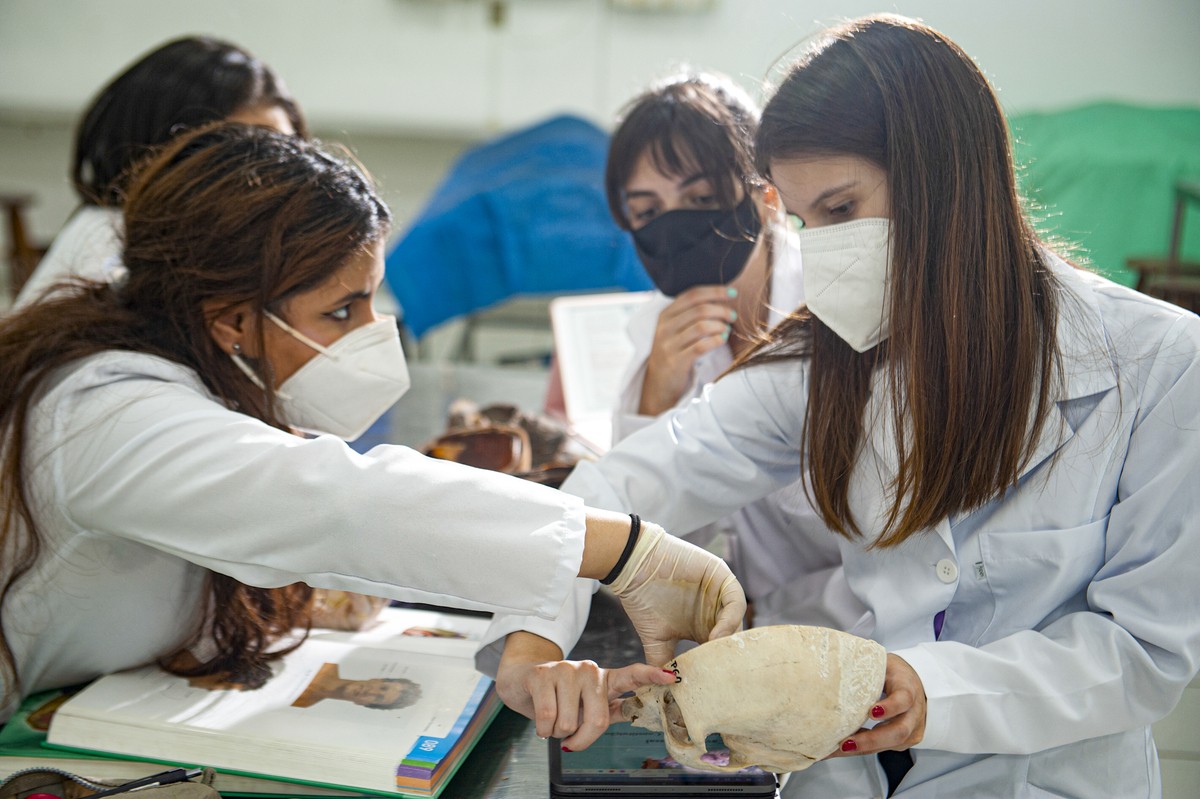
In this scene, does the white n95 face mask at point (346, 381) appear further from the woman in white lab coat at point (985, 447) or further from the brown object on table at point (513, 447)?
the woman in white lab coat at point (985, 447)

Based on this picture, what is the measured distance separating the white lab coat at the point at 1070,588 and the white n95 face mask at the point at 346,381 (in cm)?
63

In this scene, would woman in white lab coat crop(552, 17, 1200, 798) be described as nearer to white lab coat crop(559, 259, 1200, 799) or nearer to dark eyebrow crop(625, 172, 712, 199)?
white lab coat crop(559, 259, 1200, 799)

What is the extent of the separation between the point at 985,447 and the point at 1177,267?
2102 millimetres

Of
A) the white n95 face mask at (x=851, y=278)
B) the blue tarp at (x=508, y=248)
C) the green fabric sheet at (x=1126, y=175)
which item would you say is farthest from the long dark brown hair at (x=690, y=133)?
the blue tarp at (x=508, y=248)

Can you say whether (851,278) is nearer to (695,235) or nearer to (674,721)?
(674,721)

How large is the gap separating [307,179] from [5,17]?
5313mm

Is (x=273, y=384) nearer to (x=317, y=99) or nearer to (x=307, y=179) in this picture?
(x=307, y=179)

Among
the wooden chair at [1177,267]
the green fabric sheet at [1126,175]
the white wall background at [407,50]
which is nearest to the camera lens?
the wooden chair at [1177,267]

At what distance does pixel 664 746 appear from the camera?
3.52 ft

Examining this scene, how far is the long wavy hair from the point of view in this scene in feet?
6.98

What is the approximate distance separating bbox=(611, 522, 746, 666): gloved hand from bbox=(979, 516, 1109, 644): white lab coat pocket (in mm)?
276

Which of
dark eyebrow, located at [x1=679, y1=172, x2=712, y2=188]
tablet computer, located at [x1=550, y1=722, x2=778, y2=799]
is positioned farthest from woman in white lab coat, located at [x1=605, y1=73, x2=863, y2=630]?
tablet computer, located at [x1=550, y1=722, x2=778, y2=799]

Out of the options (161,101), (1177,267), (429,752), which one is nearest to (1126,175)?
(1177,267)

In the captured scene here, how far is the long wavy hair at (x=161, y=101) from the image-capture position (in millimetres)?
2127
